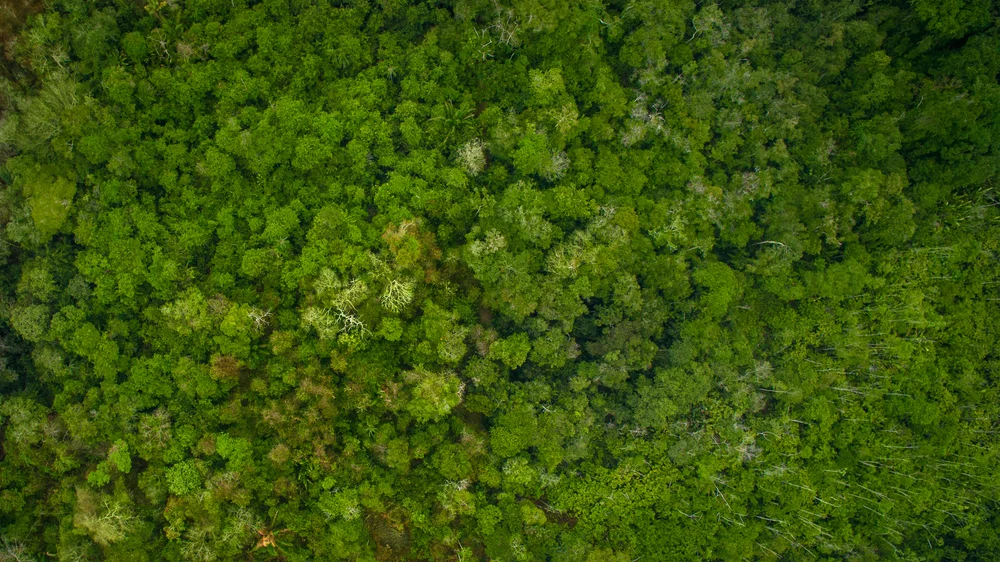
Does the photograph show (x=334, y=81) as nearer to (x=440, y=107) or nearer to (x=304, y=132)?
(x=304, y=132)

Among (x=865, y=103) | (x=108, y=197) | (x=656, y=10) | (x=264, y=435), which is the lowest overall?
(x=264, y=435)

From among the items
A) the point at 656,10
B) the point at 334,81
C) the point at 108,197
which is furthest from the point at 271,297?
the point at 656,10

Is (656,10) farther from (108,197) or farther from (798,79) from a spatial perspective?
(108,197)

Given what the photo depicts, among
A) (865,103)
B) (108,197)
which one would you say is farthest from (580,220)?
(108,197)

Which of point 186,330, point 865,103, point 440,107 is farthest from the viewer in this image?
point 865,103

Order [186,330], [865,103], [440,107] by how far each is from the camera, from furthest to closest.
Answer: [865,103] < [440,107] < [186,330]

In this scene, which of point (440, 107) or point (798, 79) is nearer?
point (440, 107)

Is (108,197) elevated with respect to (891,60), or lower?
lower
